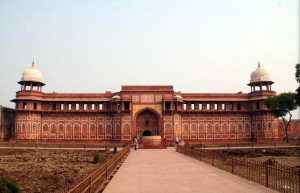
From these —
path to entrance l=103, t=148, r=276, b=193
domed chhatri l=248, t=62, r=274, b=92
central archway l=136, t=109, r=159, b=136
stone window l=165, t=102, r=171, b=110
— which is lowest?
path to entrance l=103, t=148, r=276, b=193

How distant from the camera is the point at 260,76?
160 feet

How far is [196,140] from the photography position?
46.5 metres

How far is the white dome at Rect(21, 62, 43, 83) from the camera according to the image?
47062 mm

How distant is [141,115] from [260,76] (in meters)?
19.4

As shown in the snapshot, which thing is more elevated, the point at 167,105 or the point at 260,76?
the point at 260,76

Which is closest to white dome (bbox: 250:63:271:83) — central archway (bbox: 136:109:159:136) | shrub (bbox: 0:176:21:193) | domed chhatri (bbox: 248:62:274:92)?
domed chhatri (bbox: 248:62:274:92)

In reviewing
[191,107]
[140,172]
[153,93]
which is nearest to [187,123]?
[191,107]

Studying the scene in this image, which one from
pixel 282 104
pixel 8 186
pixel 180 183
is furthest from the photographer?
pixel 282 104

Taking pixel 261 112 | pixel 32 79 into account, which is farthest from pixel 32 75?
pixel 261 112

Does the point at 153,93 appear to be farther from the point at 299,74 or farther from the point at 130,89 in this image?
the point at 299,74

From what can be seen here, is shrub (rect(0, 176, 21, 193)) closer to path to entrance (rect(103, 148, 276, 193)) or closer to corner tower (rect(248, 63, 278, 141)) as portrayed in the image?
path to entrance (rect(103, 148, 276, 193))

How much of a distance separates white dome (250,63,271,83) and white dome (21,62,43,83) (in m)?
32.8

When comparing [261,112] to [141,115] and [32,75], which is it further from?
[32,75]

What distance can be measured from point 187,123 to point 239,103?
28.9 ft
